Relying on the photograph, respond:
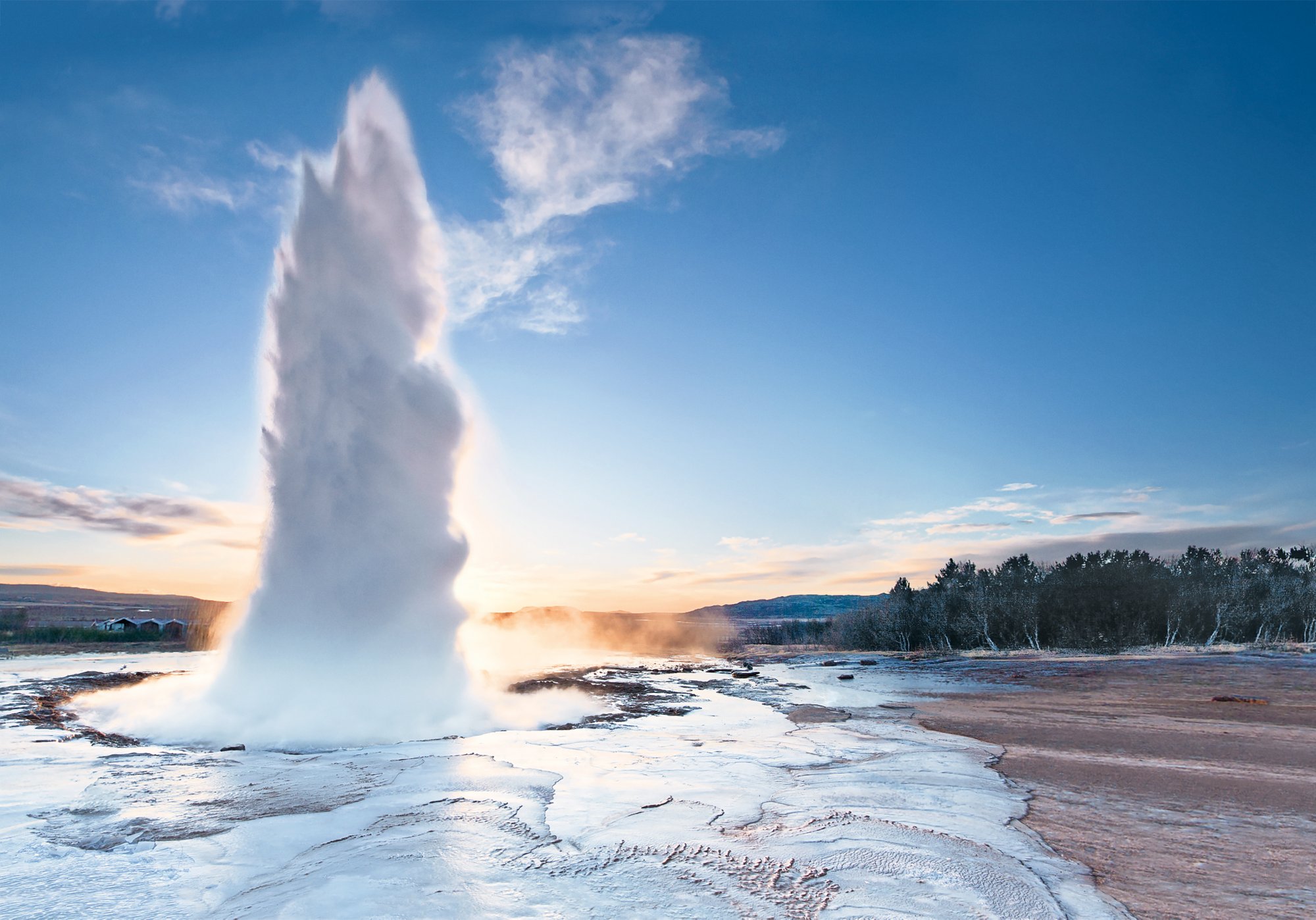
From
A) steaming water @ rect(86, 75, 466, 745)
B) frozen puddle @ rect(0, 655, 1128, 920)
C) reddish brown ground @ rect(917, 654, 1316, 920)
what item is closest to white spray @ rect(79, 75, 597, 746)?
steaming water @ rect(86, 75, 466, 745)

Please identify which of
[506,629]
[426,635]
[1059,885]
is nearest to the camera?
[1059,885]

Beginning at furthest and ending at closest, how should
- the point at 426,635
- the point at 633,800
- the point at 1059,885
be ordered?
the point at 426,635 → the point at 633,800 → the point at 1059,885

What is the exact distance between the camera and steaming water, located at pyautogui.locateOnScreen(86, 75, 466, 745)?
14.8m

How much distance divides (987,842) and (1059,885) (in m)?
1.10

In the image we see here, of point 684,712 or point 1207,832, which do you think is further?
point 684,712

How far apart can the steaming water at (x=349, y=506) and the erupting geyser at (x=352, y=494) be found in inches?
1.3

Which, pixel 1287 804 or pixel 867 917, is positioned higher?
pixel 867 917

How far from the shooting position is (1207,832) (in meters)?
6.93

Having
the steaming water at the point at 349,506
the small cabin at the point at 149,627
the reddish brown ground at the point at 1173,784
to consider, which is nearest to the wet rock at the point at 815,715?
the reddish brown ground at the point at 1173,784

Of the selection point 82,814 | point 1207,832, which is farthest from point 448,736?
point 1207,832

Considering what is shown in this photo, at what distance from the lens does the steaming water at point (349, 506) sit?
14.8m

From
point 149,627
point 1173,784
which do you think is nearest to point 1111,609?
point 1173,784

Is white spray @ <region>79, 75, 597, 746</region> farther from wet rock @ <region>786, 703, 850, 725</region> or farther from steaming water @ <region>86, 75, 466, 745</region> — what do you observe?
wet rock @ <region>786, 703, 850, 725</region>

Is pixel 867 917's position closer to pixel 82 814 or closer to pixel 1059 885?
pixel 1059 885
